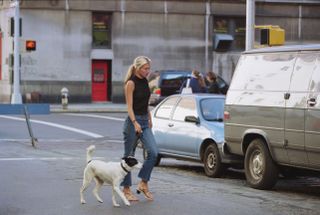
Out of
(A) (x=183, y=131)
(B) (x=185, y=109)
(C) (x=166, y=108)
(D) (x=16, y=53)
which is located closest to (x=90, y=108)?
(D) (x=16, y=53)

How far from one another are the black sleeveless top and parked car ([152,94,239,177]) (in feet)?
10.4

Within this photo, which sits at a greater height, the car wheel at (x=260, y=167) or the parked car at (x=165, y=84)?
the parked car at (x=165, y=84)

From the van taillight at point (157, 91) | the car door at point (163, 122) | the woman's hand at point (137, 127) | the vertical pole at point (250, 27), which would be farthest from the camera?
the van taillight at point (157, 91)

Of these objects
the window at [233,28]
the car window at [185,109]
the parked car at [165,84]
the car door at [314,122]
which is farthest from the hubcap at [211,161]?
the window at [233,28]

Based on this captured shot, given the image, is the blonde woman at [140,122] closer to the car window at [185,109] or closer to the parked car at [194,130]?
the parked car at [194,130]

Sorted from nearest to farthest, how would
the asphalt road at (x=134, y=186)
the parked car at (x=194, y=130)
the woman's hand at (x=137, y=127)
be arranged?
the asphalt road at (x=134, y=186) → the woman's hand at (x=137, y=127) → the parked car at (x=194, y=130)

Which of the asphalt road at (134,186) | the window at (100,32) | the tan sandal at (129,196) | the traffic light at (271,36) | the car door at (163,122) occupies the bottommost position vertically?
the asphalt road at (134,186)

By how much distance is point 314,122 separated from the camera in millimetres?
10352

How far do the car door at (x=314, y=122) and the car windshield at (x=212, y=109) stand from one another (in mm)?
3721

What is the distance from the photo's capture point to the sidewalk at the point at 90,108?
3344 cm

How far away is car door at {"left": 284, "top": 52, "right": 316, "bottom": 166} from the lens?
34.8 ft

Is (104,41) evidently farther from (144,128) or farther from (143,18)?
(144,128)

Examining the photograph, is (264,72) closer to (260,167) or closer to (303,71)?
(303,71)

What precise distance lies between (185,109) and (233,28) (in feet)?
88.0
